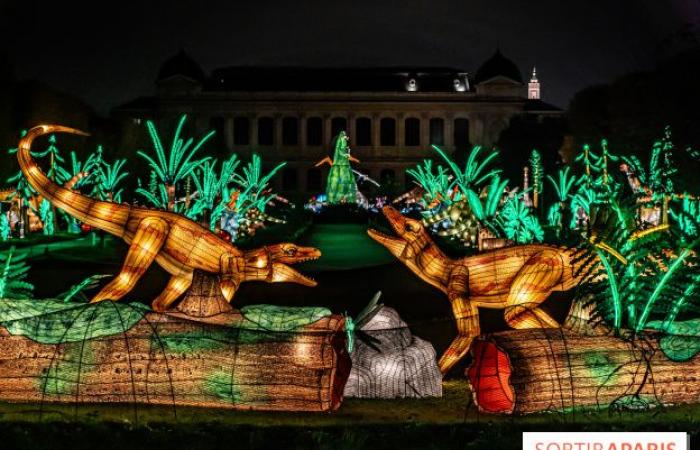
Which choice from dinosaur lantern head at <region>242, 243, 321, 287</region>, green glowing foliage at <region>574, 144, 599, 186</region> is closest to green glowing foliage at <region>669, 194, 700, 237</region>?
dinosaur lantern head at <region>242, 243, 321, 287</region>

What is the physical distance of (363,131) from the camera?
Result: 113m

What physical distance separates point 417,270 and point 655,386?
338 cm

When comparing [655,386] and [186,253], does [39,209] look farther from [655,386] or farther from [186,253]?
[655,386]

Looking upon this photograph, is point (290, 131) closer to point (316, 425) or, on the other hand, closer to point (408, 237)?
point (408, 237)

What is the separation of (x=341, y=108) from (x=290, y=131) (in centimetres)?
736

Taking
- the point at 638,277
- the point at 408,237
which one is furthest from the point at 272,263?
the point at 638,277

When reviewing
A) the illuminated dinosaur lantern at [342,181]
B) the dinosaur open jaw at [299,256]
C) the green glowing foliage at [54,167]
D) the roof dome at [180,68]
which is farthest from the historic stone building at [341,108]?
the dinosaur open jaw at [299,256]

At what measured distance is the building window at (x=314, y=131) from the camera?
365 ft

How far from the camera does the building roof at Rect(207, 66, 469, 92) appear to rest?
361 feet

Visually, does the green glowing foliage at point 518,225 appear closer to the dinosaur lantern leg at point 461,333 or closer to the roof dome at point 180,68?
the dinosaur lantern leg at point 461,333

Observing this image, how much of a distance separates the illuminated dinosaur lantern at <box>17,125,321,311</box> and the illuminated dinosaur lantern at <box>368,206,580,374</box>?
192 cm

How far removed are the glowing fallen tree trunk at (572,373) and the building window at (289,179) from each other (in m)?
99.8

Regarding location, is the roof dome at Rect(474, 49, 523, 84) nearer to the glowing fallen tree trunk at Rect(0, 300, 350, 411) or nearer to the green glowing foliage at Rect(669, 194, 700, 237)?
the green glowing foliage at Rect(669, 194, 700, 237)

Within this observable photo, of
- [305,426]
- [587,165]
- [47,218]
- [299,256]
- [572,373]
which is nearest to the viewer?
[305,426]
